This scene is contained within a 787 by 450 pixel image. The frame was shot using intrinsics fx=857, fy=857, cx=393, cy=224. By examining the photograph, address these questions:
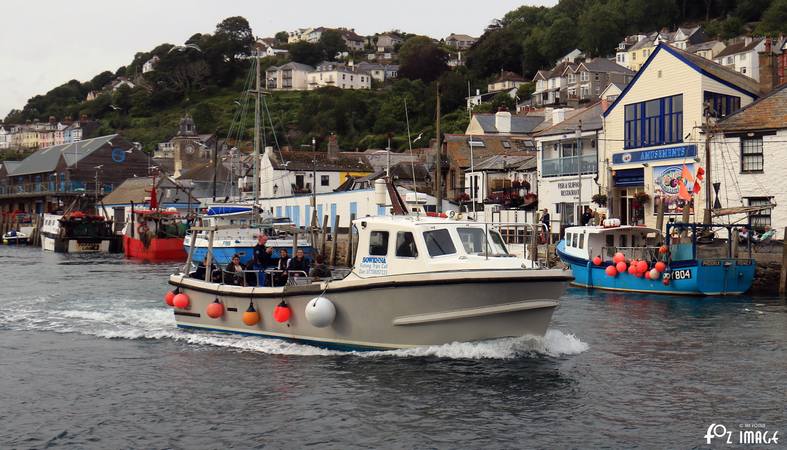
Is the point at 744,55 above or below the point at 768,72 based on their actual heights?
above

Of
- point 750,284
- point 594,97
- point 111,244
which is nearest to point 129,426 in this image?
point 750,284

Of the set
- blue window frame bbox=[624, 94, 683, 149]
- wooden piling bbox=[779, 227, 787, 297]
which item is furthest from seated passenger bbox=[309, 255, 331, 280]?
blue window frame bbox=[624, 94, 683, 149]

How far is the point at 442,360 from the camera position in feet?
61.0

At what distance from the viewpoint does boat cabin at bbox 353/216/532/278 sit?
61.2ft

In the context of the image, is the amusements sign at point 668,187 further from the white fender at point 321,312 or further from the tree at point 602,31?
the tree at point 602,31

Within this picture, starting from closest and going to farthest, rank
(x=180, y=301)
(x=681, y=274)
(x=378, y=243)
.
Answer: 1. (x=378, y=243)
2. (x=180, y=301)
3. (x=681, y=274)

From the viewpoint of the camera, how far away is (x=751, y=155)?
40406 mm

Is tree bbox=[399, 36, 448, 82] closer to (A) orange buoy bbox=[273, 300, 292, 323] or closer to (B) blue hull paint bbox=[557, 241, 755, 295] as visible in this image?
Result: (B) blue hull paint bbox=[557, 241, 755, 295]

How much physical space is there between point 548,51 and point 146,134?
87906mm

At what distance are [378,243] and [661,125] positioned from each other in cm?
3007

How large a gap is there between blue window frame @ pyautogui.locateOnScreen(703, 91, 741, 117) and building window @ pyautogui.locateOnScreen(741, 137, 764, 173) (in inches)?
115

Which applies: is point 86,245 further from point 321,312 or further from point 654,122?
point 321,312

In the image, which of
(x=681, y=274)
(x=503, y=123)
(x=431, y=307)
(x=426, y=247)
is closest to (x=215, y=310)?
(x=426, y=247)

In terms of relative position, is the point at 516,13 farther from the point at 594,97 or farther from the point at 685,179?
the point at 685,179
